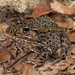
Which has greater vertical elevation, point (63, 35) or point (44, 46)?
point (63, 35)

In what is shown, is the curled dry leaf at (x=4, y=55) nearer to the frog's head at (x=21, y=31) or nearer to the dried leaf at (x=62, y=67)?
the frog's head at (x=21, y=31)

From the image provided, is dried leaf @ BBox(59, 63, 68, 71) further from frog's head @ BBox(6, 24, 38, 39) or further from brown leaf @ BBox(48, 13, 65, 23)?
brown leaf @ BBox(48, 13, 65, 23)

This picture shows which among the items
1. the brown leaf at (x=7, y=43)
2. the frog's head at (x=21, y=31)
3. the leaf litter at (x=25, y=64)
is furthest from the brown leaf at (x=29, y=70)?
the brown leaf at (x=7, y=43)

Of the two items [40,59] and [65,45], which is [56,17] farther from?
[40,59]

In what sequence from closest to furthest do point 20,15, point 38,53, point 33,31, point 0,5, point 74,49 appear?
point 33,31, point 38,53, point 74,49, point 0,5, point 20,15

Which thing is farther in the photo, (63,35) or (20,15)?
(20,15)

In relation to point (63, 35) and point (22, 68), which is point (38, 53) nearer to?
point (22, 68)

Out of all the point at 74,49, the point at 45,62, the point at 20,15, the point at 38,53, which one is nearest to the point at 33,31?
the point at 38,53

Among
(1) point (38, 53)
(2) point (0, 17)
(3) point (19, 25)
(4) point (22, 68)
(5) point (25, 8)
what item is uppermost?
(5) point (25, 8)
